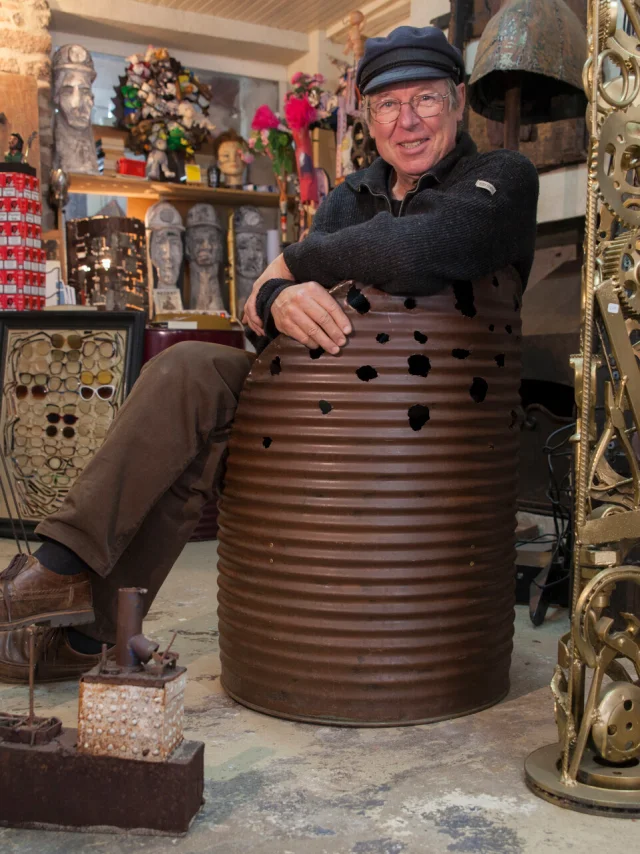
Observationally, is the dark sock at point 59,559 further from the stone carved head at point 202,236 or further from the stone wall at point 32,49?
the stone carved head at point 202,236

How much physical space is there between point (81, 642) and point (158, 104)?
16.2 ft

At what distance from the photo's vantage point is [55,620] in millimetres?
1719

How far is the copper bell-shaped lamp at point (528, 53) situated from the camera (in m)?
2.82

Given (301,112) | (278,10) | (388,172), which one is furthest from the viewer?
(278,10)

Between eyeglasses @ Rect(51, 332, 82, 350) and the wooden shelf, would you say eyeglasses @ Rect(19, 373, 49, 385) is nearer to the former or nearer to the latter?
eyeglasses @ Rect(51, 332, 82, 350)

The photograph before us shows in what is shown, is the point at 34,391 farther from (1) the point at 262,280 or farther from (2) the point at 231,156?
(2) the point at 231,156

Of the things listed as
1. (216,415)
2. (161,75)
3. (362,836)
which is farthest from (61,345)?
(161,75)

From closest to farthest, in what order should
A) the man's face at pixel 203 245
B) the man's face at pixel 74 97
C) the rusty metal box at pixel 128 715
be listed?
the rusty metal box at pixel 128 715, the man's face at pixel 74 97, the man's face at pixel 203 245

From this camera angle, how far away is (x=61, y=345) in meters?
3.39

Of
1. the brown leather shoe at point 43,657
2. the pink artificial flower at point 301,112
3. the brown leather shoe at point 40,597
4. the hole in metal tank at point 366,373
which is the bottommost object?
the brown leather shoe at point 43,657

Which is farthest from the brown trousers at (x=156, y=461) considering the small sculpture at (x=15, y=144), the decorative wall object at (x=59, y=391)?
the small sculpture at (x=15, y=144)

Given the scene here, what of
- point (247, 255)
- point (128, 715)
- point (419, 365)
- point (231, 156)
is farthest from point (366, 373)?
point (231, 156)

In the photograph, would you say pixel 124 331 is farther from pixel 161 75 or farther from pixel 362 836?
pixel 161 75

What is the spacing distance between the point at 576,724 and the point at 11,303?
118 inches
